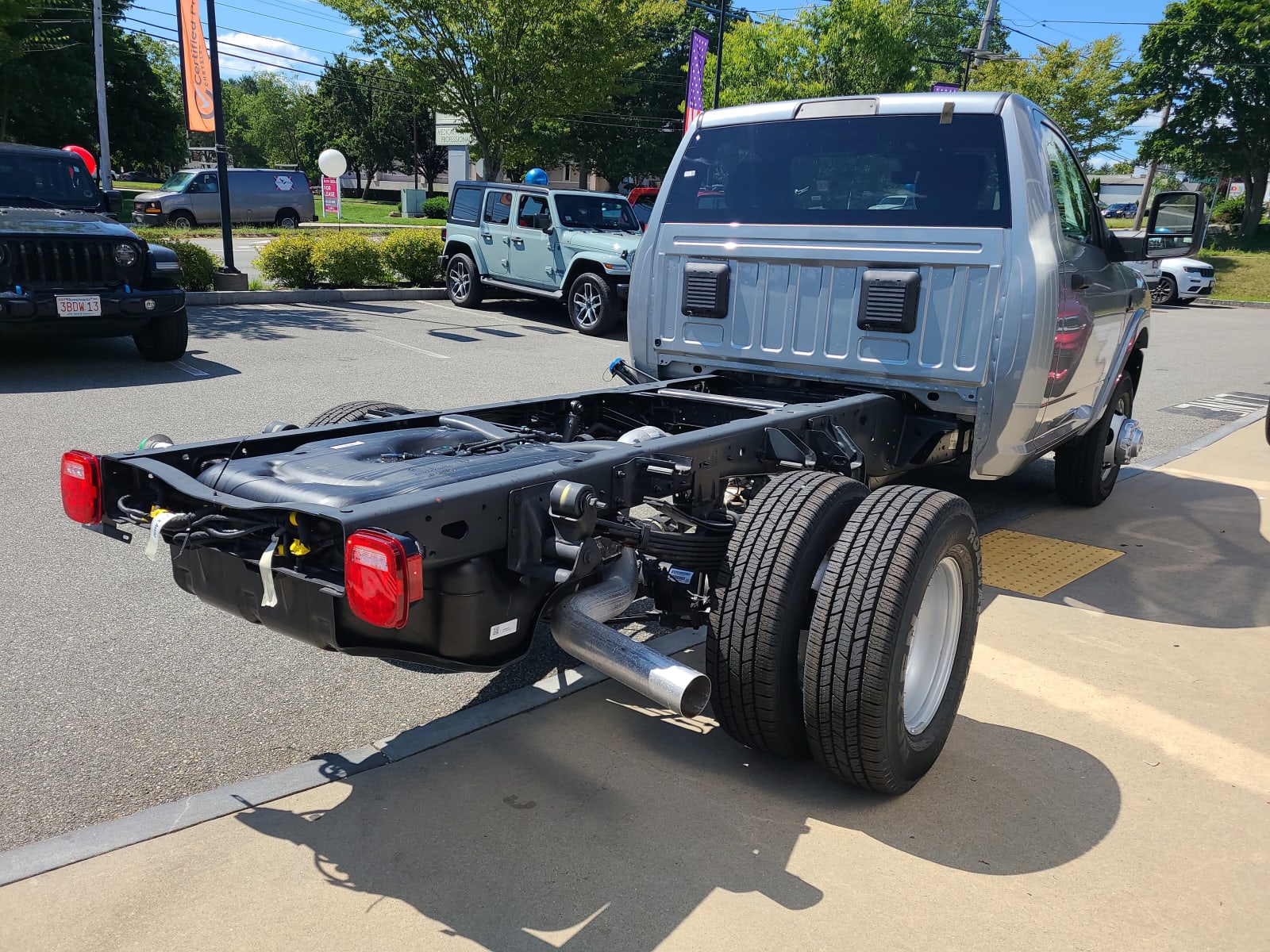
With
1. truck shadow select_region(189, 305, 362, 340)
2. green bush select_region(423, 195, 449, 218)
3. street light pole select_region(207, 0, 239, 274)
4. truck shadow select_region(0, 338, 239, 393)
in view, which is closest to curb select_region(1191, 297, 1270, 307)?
truck shadow select_region(189, 305, 362, 340)

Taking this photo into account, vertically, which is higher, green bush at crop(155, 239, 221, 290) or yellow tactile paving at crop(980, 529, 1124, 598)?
green bush at crop(155, 239, 221, 290)

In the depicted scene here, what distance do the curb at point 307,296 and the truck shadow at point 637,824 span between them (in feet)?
37.5

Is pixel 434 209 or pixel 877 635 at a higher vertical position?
pixel 434 209

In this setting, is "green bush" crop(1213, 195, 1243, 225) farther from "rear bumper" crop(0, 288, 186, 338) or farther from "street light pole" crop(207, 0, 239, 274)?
"rear bumper" crop(0, 288, 186, 338)

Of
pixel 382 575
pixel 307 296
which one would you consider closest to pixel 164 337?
Answer: pixel 307 296

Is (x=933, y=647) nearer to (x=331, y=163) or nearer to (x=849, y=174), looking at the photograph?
(x=849, y=174)

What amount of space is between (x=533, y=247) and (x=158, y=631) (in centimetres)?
1095

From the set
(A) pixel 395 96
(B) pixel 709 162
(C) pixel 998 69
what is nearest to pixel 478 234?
(B) pixel 709 162

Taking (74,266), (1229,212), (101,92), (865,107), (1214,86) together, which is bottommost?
(74,266)

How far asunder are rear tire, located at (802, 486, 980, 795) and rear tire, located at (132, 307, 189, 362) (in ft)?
27.2

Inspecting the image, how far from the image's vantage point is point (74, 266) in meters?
8.48

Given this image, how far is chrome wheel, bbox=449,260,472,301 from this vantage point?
1536 cm

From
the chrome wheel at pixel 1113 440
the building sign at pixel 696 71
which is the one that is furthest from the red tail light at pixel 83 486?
the building sign at pixel 696 71

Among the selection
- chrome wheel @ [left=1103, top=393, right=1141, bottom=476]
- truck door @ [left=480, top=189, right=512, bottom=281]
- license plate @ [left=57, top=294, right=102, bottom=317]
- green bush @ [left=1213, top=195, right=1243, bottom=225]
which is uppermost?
green bush @ [left=1213, top=195, right=1243, bottom=225]
